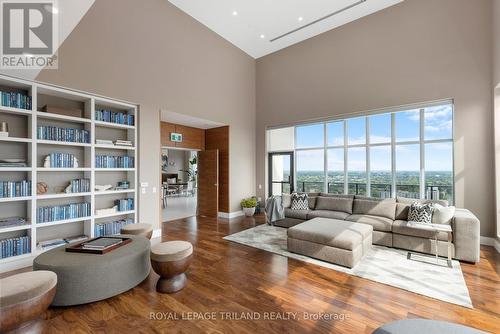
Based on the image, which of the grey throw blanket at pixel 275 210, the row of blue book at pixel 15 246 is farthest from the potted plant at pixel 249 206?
the row of blue book at pixel 15 246

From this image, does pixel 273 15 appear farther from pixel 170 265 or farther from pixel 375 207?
pixel 170 265

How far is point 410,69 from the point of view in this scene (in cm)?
495

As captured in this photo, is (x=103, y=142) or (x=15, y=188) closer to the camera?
(x=15, y=188)

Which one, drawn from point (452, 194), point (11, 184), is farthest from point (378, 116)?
point (11, 184)

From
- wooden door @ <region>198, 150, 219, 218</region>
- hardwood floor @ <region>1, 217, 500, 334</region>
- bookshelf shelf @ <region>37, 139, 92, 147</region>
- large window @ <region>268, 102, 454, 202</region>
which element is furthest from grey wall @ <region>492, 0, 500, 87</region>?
bookshelf shelf @ <region>37, 139, 92, 147</region>

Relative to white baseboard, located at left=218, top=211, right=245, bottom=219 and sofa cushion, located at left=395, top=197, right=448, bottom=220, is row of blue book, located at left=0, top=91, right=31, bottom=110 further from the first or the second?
sofa cushion, located at left=395, top=197, right=448, bottom=220

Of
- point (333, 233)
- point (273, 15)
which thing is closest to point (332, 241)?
point (333, 233)

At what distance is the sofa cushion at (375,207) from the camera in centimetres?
450

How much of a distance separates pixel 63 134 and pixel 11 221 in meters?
1.46

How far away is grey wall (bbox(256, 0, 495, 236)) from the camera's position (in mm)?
4227

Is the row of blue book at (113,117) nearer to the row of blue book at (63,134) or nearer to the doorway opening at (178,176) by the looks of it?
the row of blue book at (63,134)

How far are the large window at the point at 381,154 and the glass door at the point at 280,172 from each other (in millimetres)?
313

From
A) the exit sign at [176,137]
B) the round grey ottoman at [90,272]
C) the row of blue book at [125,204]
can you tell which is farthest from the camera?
the exit sign at [176,137]

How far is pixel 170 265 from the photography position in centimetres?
256
